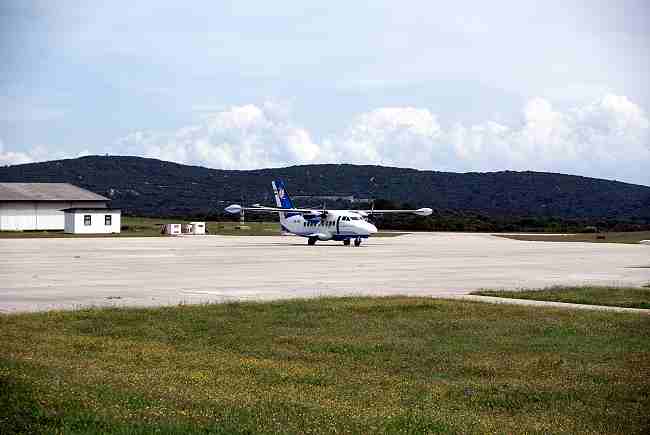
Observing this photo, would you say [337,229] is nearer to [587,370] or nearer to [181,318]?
[181,318]

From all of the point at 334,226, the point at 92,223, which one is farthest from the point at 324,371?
the point at 92,223

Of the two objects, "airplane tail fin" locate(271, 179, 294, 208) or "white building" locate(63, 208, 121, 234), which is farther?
"white building" locate(63, 208, 121, 234)

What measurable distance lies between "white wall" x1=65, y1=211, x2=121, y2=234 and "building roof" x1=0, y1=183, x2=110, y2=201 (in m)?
7.62

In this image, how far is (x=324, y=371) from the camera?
1175cm

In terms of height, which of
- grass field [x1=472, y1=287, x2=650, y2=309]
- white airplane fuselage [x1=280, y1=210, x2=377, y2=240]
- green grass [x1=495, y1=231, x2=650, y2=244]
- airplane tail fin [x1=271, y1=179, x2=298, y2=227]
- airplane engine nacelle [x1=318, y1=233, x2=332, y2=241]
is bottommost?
green grass [x1=495, y1=231, x2=650, y2=244]

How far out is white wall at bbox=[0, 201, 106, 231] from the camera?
87.6 m

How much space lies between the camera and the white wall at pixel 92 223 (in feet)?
271

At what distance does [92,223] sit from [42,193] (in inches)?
471

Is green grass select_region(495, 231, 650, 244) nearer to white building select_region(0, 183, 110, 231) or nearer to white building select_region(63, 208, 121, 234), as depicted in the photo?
white building select_region(63, 208, 121, 234)

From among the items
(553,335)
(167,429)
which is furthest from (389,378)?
(553,335)

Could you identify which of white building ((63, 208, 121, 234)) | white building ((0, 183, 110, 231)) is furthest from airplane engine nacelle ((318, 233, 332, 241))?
white building ((0, 183, 110, 231))

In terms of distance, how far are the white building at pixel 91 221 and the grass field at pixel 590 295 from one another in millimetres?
64024

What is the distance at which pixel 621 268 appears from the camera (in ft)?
119

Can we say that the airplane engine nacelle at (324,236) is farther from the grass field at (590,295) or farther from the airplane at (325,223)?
the grass field at (590,295)
